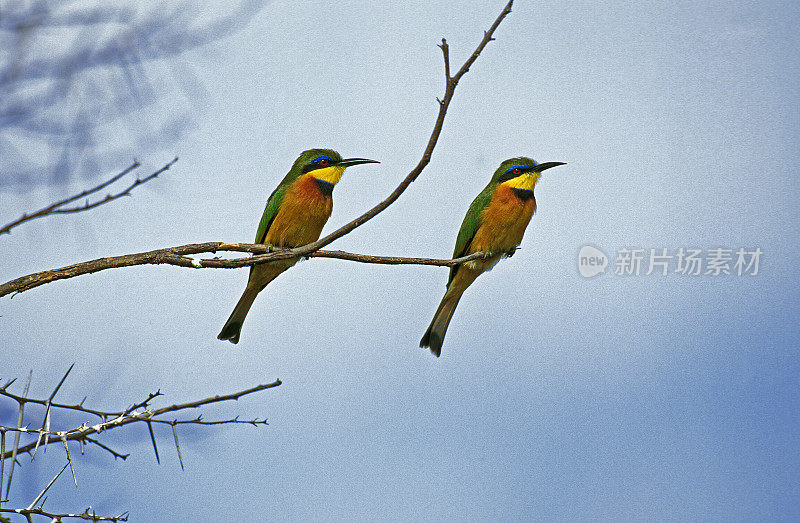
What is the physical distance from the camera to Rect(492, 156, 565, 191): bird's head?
3.36 m

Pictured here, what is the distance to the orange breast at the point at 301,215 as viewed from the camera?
3.11 m

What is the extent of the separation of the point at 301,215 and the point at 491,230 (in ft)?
2.65

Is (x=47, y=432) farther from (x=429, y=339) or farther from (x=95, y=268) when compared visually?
(x=429, y=339)

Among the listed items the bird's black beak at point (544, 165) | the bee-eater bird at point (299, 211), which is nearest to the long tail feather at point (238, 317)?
the bee-eater bird at point (299, 211)

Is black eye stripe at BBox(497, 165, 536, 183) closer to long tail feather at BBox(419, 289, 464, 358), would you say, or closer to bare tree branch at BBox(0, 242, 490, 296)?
long tail feather at BBox(419, 289, 464, 358)

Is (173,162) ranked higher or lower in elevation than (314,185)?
lower

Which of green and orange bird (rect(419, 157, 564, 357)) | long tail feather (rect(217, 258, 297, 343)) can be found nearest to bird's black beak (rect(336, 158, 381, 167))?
long tail feather (rect(217, 258, 297, 343))

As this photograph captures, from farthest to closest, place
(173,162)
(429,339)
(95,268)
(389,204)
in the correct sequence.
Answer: (429,339) → (95,268) → (389,204) → (173,162)

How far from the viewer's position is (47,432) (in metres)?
1.67

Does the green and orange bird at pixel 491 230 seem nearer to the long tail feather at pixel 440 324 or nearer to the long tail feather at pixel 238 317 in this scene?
the long tail feather at pixel 440 324

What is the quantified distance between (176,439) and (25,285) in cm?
74

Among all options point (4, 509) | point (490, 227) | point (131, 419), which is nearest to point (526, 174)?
point (490, 227)

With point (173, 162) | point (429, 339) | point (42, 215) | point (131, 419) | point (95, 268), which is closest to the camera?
point (42, 215)

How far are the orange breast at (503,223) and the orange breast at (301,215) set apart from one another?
66cm
